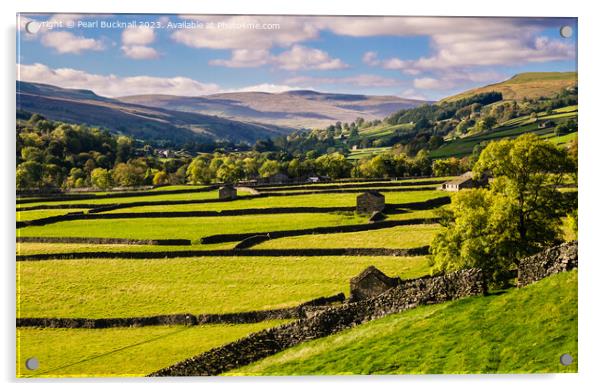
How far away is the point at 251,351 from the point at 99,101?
8.32 metres

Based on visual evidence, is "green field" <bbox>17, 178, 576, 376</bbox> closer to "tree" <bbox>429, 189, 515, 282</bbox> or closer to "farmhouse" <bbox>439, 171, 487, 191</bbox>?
"farmhouse" <bbox>439, 171, 487, 191</bbox>

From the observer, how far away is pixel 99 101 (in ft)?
62.0

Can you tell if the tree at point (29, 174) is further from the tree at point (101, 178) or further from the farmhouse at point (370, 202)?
the farmhouse at point (370, 202)

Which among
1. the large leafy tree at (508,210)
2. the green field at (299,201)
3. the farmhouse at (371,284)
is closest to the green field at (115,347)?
the farmhouse at (371,284)

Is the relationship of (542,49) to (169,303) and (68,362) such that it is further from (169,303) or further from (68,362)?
(68,362)

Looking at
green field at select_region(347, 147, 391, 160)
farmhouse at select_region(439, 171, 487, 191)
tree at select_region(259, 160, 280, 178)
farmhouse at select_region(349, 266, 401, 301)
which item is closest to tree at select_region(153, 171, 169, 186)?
tree at select_region(259, 160, 280, 178)

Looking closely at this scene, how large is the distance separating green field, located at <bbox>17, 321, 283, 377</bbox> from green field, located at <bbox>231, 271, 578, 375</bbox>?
Result: 112 inches

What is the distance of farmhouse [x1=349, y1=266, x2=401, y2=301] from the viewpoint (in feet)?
58.2

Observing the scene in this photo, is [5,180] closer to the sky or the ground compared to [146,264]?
closer to the sky

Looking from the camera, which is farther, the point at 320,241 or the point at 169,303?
the point at 320,241

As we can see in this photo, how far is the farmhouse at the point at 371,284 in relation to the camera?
17750 mm
